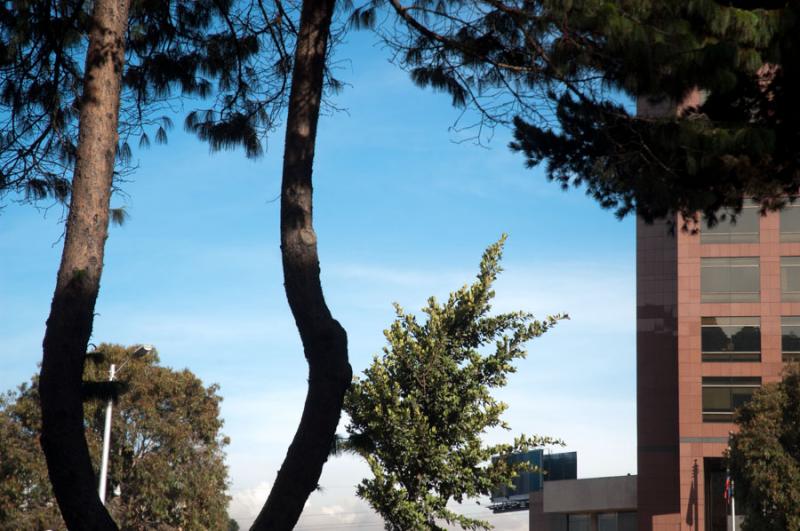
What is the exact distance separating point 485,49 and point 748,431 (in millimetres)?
30790

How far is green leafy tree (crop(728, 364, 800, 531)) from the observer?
34031 millimetres

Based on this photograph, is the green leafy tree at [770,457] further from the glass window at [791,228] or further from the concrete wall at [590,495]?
the concrete wall at [590,495]

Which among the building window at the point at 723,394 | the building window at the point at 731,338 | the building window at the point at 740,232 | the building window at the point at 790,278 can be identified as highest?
the building window at the point at 740,232

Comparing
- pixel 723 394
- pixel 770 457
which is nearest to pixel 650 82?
pixel 770 457

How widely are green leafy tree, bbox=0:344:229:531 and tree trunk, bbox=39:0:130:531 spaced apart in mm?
31210

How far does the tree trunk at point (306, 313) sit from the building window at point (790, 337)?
46.4 meters

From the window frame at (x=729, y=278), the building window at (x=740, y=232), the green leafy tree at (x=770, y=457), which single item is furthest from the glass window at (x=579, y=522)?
the green leafy tree at (x=770, y=457)

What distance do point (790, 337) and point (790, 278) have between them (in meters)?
2.88

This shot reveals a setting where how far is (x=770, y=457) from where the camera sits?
35094 millimetres

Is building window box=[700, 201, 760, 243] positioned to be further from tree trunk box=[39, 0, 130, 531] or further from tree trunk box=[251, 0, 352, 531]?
tree trunk box=[39, 0, 130, 531]

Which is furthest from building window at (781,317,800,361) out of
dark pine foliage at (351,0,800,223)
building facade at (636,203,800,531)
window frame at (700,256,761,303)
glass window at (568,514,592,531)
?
dark pine foliage at (351,0,800,223)

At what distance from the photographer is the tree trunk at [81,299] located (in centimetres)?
686

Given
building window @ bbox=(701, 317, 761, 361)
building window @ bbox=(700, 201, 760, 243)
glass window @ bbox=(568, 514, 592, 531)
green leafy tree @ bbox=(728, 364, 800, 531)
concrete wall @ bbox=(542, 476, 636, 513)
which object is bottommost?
glass window @ bbox=(568, 514, 592, 531)

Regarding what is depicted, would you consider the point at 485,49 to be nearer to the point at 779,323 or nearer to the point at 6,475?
the point at 6,475
